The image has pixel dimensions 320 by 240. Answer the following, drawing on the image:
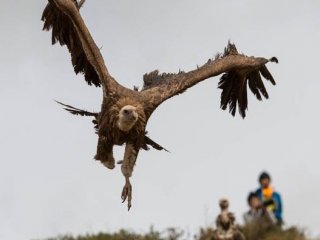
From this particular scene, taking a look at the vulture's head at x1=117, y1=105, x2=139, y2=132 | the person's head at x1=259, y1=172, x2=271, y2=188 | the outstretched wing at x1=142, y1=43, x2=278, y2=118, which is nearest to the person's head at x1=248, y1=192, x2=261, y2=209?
the person's head at x1=259, y1=172, x2=271, y2=188

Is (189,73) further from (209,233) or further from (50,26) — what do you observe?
(209,233)

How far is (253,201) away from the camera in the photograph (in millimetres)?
15133

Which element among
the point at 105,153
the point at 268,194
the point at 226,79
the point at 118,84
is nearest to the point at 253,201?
the point at 268,194

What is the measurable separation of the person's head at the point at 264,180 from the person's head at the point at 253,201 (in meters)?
0.25

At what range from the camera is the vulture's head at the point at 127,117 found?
11998mm

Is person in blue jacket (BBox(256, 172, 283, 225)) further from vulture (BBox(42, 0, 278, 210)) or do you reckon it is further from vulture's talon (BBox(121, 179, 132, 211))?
vulture's talon (BBox(121, 179, 132, 211))

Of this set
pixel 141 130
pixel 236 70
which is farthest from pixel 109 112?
pixel 236 70

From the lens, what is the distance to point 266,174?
14.8 m

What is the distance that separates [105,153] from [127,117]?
814mm

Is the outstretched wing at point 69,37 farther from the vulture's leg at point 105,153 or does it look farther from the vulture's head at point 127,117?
the vulture's head at point 127,117

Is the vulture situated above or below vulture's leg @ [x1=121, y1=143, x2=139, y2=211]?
above

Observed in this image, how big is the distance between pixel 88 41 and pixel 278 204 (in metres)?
3.94

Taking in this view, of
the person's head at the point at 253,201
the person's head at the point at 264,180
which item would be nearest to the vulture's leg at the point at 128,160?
the person's head at the point at 264,180

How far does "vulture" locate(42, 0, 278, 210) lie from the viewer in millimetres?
12266
